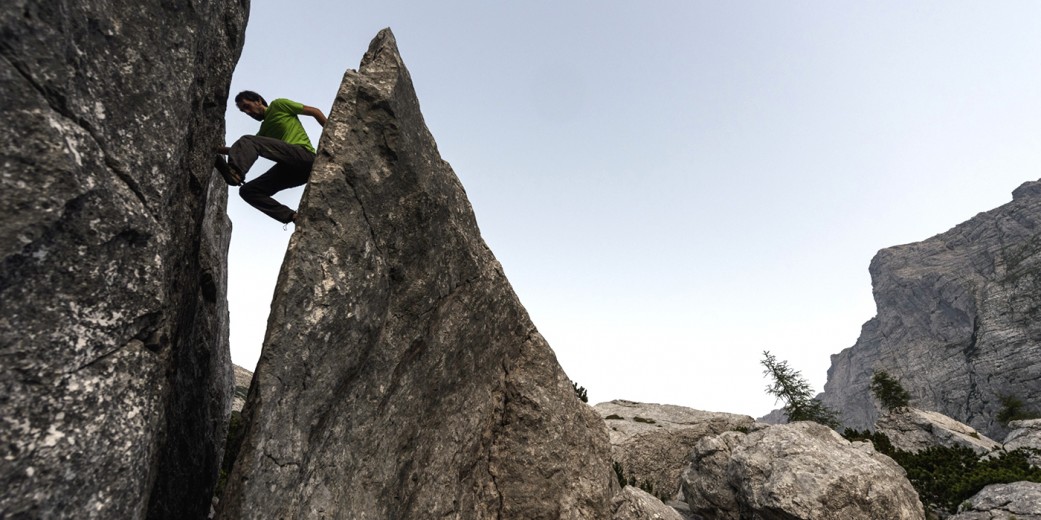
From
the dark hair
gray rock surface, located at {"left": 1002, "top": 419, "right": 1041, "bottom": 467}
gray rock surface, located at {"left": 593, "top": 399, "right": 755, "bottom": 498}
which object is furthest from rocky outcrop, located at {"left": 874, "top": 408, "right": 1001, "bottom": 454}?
the dark hair

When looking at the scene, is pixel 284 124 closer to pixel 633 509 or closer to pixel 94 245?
pixel 94 245

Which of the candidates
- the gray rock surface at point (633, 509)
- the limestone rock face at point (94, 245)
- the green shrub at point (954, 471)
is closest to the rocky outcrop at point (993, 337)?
the green shrub at point (954, 471)

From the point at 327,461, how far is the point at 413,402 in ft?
6.77

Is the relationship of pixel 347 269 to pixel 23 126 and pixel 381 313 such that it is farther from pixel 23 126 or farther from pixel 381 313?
pixel 23 126

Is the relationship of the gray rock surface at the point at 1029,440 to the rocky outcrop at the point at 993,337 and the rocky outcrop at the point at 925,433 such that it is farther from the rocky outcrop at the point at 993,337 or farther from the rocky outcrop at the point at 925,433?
the rocky outcrop at the point at 993,337

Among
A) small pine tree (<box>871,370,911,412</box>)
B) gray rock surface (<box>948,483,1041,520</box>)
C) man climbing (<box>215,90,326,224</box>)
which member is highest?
small pine tree (<box>871,370,911,412</box>)

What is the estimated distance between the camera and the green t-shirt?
9492 millimetres

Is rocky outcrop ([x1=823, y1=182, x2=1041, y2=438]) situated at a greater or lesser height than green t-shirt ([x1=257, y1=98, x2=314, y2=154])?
greater

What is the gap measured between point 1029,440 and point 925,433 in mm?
5345

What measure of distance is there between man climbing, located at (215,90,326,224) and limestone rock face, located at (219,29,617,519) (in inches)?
47.2

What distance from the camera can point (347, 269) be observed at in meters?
8.09

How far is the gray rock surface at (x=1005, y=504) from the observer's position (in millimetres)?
18430

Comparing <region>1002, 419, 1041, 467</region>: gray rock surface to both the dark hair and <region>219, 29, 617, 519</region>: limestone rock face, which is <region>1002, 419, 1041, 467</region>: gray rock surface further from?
the dark hair

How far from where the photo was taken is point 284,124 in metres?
9.52
